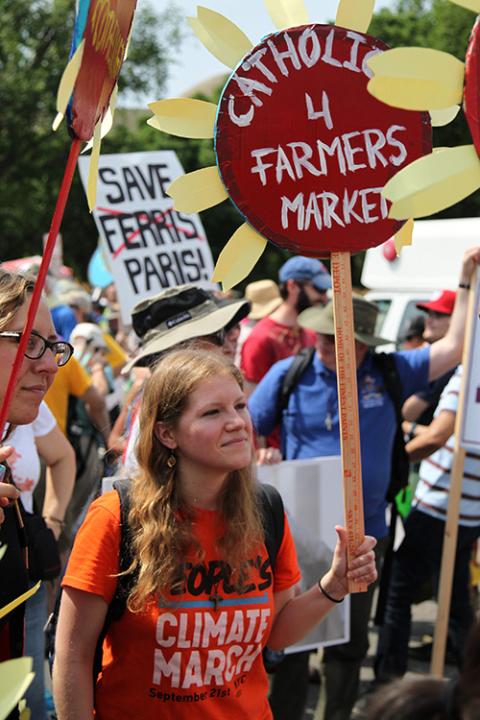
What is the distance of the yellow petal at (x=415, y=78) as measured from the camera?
5.57 feet

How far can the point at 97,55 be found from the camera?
6.34 feet

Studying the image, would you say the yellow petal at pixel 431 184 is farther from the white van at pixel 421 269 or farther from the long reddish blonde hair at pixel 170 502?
the white van at pixel 421 269

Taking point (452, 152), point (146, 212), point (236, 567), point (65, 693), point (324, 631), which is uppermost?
point (452, 152)

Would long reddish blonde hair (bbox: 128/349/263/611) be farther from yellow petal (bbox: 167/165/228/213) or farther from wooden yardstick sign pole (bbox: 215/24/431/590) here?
yellow petal (bbox: 167/165/228/213)

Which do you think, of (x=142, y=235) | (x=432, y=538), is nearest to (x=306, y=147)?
(x=432, y=538)

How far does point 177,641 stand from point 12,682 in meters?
0.93

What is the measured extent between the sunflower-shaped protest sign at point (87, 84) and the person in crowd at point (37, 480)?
77 cm

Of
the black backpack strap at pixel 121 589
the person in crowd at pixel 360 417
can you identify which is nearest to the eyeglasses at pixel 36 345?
the black backpack strap at pixel 121 589

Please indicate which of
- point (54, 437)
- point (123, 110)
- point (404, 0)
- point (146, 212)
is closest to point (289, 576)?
point (54, 437)

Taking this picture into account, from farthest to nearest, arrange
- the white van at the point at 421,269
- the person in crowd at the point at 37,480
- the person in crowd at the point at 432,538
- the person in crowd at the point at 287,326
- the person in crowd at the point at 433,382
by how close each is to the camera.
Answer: the white van at the point at 421,269 → the person in crowd at the point at 287,326 → the person in crowd at the point at 433,382 → the person in crowd at the point at 432,538 → the person in crowd at the point at 37,480

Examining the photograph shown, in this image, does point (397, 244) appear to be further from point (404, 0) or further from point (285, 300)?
point (404, 0)

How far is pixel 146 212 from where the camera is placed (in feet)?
18.4

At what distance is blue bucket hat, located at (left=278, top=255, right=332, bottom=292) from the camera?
21.7 feet

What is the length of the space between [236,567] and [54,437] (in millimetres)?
1538
